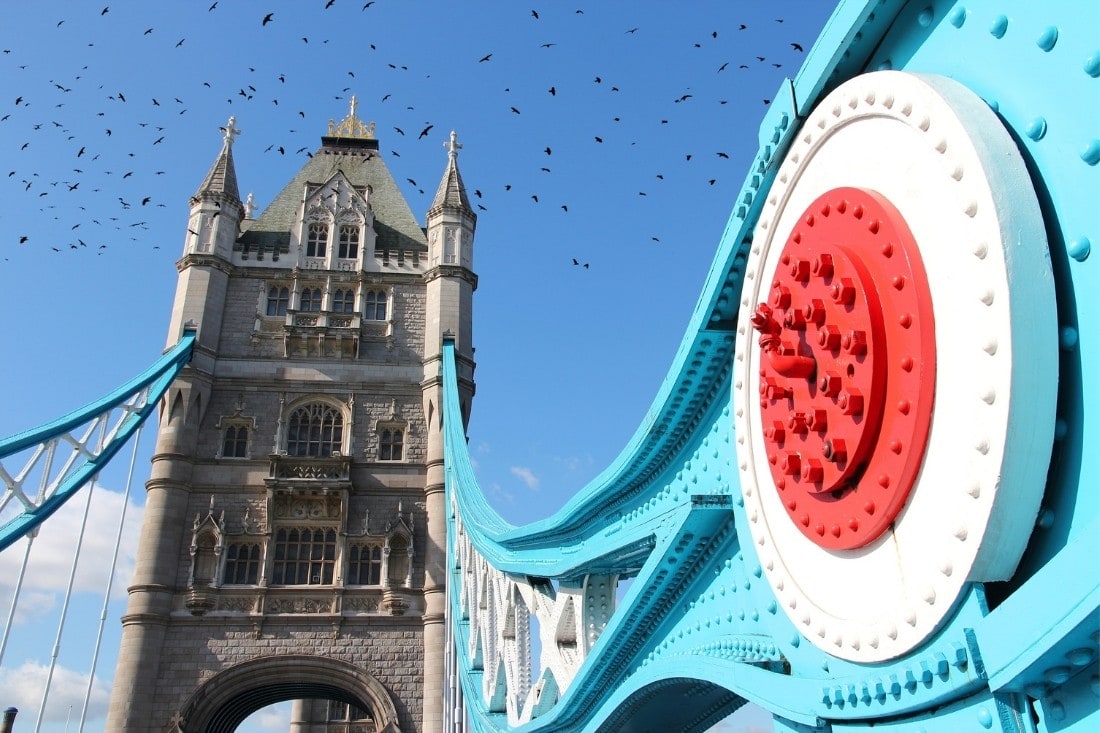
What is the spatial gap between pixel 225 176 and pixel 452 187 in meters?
7.26

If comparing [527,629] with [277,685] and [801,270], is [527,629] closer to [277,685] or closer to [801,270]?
[801,270]

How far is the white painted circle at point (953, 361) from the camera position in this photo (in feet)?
9.20

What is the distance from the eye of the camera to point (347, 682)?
23.8 meters

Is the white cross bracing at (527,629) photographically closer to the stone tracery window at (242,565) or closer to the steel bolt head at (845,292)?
the steel bolt head at (845,292)

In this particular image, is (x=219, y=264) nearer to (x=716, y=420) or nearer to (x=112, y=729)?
(x=112, y=729)

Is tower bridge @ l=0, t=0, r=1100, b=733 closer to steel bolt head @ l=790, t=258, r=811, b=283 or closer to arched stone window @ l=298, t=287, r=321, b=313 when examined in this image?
steel bolt head @ l=790, t=258, r=811, b=283

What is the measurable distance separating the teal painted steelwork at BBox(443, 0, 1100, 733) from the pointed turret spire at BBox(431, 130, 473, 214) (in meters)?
23.3

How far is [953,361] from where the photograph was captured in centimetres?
312

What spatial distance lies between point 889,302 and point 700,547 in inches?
102

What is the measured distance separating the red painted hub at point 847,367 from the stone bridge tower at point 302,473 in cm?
2100

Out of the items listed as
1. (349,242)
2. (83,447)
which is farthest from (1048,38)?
(349,242)

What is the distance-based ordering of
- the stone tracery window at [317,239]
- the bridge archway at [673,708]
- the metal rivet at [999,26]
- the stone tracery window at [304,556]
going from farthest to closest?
the stone tracery window at [317,239], the stone tracery window at [304,556], the bridge archway at [673,708], the metal rivet at [999,26]

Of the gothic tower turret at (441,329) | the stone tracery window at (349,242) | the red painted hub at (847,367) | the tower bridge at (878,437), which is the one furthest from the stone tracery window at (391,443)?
the red painted hub at (847,367)

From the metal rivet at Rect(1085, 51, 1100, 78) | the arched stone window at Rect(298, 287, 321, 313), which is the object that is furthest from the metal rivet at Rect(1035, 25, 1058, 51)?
the arched stone window at Rect(298, 287, 321, 313)
